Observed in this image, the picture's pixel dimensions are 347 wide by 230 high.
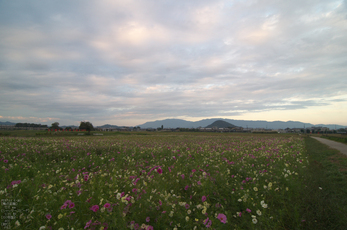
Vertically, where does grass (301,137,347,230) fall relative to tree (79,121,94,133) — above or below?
Answer: below

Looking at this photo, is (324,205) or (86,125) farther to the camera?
(86,125)

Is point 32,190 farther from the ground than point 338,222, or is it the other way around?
point 32,190

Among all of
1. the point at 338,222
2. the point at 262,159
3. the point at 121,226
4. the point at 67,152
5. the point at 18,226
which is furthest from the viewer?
the point at 67,152

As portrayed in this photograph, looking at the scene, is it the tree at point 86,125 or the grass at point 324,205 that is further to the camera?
the tree at point 86,125

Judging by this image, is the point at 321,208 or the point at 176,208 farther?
the point at 321,208

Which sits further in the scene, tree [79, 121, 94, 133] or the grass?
tree [79, 121, 94, 133]

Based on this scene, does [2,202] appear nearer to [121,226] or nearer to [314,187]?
[121,226]

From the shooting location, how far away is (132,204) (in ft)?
13.9

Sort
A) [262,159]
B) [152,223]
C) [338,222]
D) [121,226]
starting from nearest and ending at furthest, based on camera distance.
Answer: [121,226]
[152,223]
[338,222]
[262,159]

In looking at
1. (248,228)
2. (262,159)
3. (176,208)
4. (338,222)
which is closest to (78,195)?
(176,208)

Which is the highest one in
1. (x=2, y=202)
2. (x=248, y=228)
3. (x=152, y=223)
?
(x=2, y=202)

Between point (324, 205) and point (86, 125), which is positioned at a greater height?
point (86, 125)

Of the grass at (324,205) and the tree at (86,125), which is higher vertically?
the tree at (86,125)

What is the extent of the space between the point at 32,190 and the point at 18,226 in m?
1.77
